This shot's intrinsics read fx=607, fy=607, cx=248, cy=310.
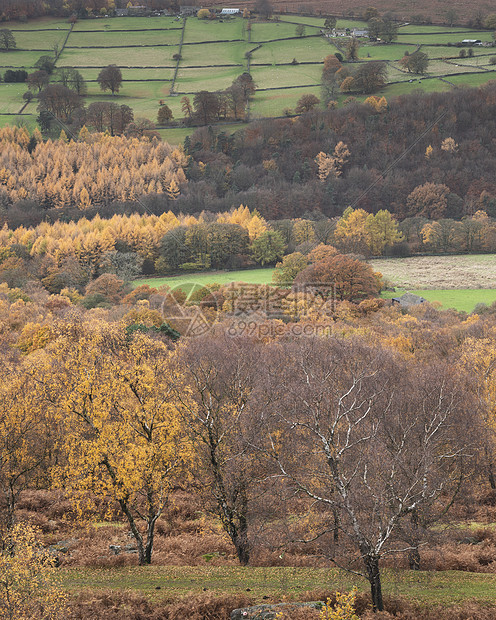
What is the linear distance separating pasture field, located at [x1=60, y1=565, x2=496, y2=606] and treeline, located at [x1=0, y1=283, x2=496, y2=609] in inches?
51.2

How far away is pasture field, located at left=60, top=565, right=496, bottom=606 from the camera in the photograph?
25.6 metres

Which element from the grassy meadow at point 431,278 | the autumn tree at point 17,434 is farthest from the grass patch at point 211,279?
the autumn tree at point 17,434

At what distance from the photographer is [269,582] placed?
27.4m

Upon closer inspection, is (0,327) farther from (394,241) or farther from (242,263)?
(394,241)

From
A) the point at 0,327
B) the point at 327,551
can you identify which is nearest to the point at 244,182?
the point at 0,327

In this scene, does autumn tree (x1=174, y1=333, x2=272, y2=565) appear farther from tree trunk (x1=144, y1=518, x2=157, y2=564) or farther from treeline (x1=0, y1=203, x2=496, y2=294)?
treeline (x1=0, y1=203, x2=496, y2=294)

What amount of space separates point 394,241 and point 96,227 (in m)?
71.2

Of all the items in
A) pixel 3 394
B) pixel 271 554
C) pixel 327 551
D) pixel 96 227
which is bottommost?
pixel 271 554

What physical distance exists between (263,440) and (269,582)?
920 centimetres

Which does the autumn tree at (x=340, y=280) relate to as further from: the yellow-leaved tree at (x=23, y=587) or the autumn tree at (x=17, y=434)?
the yellow-leaved tree at (x=23, y=587)

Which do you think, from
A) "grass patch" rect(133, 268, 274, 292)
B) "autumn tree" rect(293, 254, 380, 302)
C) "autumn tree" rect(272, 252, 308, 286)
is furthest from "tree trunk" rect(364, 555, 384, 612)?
"grass patch" rect(133, 268, 274, 292)

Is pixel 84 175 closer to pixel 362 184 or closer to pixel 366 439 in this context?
pixel 362 184

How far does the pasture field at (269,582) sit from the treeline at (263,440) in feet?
4.27

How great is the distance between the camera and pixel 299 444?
3684cm
